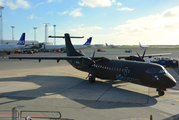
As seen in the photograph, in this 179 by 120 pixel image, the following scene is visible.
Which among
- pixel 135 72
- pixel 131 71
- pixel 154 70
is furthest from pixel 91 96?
pixel 154 70

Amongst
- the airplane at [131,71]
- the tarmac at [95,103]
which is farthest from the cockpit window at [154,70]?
the tarmac at [95,103]

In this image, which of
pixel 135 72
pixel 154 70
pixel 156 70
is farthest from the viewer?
pixel 135 72

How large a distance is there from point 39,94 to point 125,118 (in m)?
9.35

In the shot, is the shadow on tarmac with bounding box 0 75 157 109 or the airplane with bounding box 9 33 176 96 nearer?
the shadow on tarmac with bounding box 0 75 157 109

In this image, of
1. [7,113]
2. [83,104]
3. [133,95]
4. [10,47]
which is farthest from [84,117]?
[10,47]

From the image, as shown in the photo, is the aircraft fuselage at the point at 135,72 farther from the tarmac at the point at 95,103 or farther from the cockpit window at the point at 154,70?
the tarmac at the point at 95,103

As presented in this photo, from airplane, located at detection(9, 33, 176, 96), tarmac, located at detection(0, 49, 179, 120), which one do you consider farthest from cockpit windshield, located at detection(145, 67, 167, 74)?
tarmac, located at detection(0, 49, 179, 120)

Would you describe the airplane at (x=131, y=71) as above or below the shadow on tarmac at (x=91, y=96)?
above

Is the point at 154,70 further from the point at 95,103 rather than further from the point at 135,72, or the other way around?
the point at 95,103

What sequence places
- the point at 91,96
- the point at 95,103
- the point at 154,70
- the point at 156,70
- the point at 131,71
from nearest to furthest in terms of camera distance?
the point at 95,103 → the point at 156,70 → the point at 154,70 → the point at 91,96 → the point at 131,71

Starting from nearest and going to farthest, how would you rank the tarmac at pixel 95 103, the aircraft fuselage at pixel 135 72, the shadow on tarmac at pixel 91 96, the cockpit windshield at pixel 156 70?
1. the tarmac at pixel 95 103
2. the shadow on tarmac at pixel 91 96
3. the aircraft fuselage at pixel 135 72
4. the cockpit windshield at pixel 156 70

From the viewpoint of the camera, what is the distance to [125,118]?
33.8 feet

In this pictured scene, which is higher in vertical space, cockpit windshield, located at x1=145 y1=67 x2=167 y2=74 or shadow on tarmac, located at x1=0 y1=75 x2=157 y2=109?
cockpit windshield, located at x1=145 y1=67 x2=167 y2=74

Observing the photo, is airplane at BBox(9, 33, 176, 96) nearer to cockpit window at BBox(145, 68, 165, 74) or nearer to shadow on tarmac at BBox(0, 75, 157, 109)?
cockpit window at BBox(145, 68, 165, 74)
